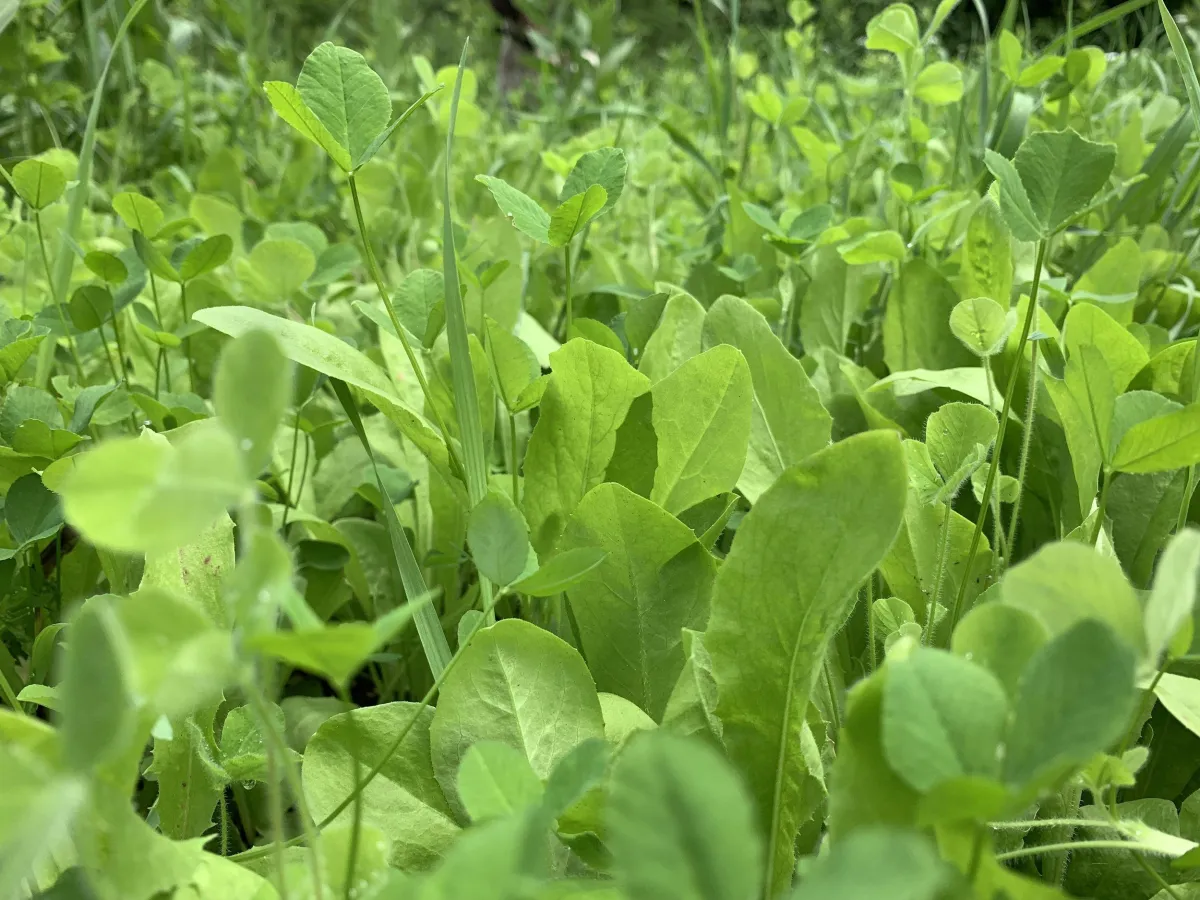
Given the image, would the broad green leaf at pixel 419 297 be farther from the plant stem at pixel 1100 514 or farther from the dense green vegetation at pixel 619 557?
the plant stem at pixel 1100 514

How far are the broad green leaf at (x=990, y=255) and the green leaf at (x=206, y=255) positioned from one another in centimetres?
57

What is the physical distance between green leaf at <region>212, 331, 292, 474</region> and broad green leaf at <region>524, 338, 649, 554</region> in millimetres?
286

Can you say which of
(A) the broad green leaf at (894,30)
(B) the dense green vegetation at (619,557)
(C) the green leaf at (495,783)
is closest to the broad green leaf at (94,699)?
(B) the dense green vegetation at (619,557)

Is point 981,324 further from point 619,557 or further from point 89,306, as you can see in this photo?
point 89,306

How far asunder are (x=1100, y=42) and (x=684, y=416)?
482 cm

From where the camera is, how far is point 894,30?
88 centimetres

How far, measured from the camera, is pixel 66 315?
0.82 meters

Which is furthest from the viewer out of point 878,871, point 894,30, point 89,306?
point 894,30

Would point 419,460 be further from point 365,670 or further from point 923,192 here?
point 923,192

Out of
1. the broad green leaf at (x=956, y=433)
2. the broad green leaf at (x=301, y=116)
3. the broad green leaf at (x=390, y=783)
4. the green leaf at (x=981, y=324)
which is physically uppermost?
the broad green leaf at (x=301, y=116)

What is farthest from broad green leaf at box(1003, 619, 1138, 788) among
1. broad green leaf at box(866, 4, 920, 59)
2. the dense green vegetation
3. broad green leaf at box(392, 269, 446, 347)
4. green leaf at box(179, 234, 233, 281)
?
broad green leaf at box(866, 4, 920, 59)

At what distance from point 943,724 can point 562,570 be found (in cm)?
16

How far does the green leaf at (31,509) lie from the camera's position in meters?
0.55

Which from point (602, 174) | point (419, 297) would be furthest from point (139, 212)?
point (602, 174)
